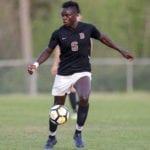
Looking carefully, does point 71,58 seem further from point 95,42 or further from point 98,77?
point 95,42

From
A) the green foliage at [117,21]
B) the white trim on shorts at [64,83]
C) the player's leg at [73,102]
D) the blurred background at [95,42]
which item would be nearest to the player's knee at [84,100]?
Answer: the white trim on shorts at [64,83]

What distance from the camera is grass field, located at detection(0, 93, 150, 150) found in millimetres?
11761

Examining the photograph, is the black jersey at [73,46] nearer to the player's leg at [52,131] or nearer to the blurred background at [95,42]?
the player's leg at [52,131]

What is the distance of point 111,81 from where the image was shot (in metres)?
30.9

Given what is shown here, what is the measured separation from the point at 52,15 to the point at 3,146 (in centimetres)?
2603

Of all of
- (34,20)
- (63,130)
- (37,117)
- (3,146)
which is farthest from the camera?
(34,20)

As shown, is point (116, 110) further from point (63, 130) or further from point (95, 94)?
point (95, 94)

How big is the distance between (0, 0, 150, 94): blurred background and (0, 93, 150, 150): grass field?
8586mm

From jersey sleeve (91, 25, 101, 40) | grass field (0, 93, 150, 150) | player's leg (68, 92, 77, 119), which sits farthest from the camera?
player's leg (68, 92, 77, 119)

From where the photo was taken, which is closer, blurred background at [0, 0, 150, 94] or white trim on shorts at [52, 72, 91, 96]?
white trim on shorts at [52, 72, 91, 96]

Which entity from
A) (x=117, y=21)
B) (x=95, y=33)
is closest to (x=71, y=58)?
(x=95, y=33)

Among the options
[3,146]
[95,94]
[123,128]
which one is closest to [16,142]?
[3,146]

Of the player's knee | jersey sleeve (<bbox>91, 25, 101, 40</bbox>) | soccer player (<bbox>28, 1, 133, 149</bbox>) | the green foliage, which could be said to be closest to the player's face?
soccer player (<bbox>28, 1, 133, 149</bbox>)

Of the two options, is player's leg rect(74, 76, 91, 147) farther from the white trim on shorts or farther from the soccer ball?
the soccer ball
